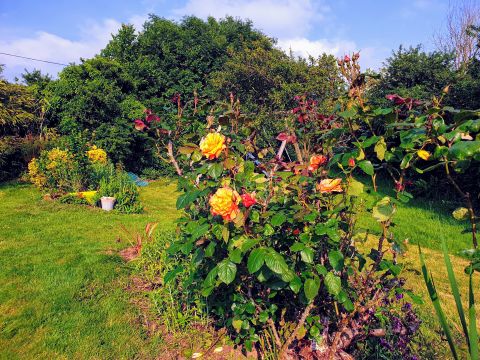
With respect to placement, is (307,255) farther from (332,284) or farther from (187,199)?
(187,199)

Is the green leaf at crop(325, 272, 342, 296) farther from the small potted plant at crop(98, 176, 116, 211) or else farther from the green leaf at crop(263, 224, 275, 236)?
the small potted plant at crop(98, 176, 116, 211)

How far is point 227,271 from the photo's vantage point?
1.65 meters

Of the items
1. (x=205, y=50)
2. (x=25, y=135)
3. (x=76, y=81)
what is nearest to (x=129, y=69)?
(x=76, y=81)

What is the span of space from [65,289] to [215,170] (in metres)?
2.58

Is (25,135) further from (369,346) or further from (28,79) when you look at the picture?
(369,346)

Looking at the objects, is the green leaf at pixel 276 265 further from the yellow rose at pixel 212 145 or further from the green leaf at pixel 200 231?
the yellow rose at pixel 212 145

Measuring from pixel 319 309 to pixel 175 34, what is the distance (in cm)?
1448

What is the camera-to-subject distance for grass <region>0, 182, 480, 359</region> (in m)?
2.55

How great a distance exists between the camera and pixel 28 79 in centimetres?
1244

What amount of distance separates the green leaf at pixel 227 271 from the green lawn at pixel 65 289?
116 cm

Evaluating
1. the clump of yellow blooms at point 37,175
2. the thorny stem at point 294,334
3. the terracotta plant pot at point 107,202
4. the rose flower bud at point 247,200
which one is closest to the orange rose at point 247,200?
the rose flower bud at point 247,200

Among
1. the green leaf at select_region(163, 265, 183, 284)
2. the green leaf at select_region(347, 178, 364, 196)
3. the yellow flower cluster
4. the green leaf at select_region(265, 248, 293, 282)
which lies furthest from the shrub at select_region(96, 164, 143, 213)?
the green leaf at select_region(347, 178, 364, 196)

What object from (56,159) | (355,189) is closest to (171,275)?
(355,189)

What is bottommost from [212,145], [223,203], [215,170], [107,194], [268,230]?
[107,194]
